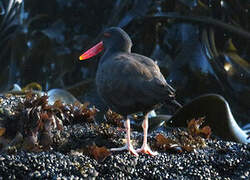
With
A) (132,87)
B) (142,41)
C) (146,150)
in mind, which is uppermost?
(132,87)

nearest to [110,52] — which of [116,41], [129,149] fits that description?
[116,41]

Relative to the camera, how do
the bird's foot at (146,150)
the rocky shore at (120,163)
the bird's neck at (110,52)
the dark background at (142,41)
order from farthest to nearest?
the dark background at (142,41)
the bird's neck at (110,52)
the bird's foot at (146,150)
the rocky shore at (120,163)

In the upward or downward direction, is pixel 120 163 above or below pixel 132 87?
below

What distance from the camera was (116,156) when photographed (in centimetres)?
272

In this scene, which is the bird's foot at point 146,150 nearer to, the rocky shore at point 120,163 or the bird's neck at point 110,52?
the rocky shore at point 120,163

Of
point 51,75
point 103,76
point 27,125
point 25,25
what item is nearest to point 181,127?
point 103,76

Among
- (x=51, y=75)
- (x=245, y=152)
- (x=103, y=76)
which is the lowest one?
(x=51, y=75)

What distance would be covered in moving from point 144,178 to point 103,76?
73cm

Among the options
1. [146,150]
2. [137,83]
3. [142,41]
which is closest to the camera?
[137,83]

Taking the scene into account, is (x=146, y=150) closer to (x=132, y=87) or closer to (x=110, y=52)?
(x=132, y=87)

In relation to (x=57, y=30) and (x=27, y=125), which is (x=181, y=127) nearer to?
(x=27, y=125)

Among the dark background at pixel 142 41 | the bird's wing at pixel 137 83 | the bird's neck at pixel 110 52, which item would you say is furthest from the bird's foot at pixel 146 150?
the dark background at pixel 142 41

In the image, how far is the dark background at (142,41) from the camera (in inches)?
204

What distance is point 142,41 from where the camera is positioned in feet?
18.9
